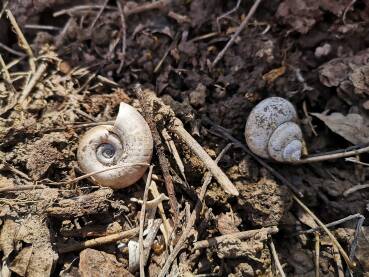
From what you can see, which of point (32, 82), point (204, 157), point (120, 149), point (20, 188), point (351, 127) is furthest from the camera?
point (32, 82)

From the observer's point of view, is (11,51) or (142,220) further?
(11,51)

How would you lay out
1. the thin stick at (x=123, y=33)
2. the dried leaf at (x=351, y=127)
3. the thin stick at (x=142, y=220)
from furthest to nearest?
the thin stick at (x=123, y=33) < the dried leaf at (x=351, y=127) < the thin stick at (x=142, y=220)

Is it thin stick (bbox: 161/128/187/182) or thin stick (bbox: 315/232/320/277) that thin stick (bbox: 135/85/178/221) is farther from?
thin stick (bbox: 315/232/320/277)

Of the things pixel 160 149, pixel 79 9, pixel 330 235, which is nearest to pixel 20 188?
pixel 160 149

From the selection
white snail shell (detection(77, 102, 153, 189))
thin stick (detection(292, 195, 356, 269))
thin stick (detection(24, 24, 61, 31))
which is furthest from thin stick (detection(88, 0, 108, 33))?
thin stick (detection(292, 195, 356, 269))

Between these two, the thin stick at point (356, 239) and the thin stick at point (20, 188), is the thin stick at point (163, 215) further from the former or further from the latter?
the thin stick at point (356, 239)

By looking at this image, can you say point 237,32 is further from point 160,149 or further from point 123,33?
point 160,149

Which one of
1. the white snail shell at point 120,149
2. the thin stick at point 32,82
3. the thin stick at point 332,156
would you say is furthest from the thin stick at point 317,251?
the thin stick at point 32,82
